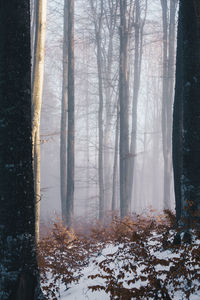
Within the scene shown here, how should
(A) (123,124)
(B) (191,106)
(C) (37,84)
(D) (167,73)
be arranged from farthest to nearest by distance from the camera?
(D) (167,73)
(A) (123,124)
(C) (37,84)
(B) (191,106)

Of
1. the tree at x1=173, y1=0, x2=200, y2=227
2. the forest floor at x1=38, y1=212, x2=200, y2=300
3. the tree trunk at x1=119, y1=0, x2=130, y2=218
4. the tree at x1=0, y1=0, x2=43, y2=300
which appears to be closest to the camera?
the forest floor at x1=38, y1=212, x2=200, y2=300

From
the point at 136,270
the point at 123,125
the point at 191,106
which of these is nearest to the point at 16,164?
the point at 136,270

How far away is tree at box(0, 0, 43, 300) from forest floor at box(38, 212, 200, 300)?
686mm

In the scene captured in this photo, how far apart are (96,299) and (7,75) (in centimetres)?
325

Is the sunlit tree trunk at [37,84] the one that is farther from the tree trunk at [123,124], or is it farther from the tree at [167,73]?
the tree at [167,73]

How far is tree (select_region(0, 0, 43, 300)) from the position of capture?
401cm

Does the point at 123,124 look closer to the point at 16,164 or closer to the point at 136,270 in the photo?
the point at 136,270

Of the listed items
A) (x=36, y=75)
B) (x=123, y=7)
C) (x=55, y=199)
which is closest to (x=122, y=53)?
(x=123, y=7)

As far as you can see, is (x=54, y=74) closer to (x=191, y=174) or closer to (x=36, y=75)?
(x=36, y=75)

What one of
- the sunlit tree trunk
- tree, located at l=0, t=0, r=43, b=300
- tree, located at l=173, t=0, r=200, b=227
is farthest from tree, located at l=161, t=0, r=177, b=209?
tree, located at l=0, t=0, r=43, b=300

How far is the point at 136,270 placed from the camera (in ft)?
19.1

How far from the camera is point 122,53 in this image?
1706 centimetres

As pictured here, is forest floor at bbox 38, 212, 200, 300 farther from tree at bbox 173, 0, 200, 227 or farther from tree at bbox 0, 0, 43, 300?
tree at bbox 0, 0, 43, 300

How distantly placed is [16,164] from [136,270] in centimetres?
298
